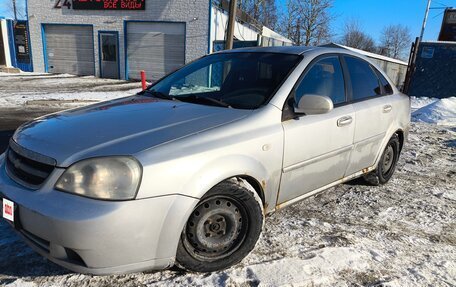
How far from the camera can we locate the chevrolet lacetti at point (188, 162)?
2041 millimetres

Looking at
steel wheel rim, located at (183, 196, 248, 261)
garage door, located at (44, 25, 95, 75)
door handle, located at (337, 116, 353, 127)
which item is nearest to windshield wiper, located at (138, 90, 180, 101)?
steel wheel rim, located at (183, 196, 248, 261)

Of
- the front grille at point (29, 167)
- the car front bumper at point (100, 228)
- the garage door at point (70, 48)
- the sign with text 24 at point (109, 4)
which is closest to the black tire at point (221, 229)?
the car front bumper at point (100, 228)

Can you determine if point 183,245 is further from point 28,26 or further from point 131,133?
point 28,26

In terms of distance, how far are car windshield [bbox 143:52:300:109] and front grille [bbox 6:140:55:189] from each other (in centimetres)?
129

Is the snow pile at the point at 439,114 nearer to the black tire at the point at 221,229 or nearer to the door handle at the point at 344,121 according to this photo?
the door handle at the point at 344,121

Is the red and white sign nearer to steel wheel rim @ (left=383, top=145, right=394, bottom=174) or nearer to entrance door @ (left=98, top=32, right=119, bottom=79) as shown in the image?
steel wheel rim @ (left=383, top=145, right=394, bottom=174)

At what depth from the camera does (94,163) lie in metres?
2.08

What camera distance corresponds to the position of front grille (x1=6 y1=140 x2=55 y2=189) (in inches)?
84.7

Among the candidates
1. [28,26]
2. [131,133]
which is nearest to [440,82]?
[131,133]

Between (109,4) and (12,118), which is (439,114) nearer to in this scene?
(12,118)

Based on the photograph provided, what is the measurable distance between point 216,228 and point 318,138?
47.3 inches

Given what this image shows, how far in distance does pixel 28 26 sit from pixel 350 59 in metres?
21.6

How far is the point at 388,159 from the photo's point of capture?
14.7 ft

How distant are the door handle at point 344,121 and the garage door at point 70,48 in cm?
1949
